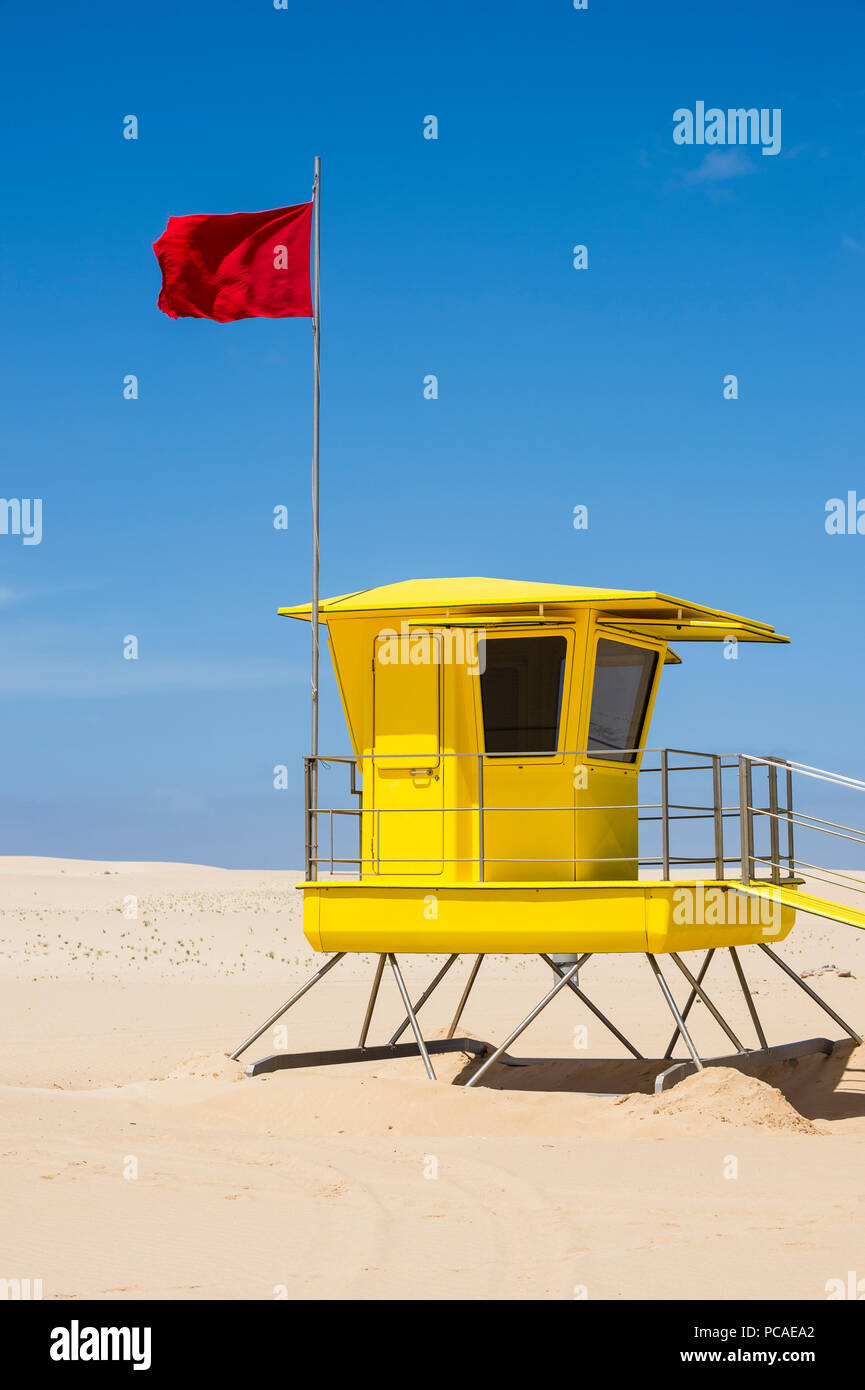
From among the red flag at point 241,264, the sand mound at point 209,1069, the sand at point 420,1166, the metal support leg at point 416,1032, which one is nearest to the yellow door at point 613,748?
the metal support leg at point 416,1032

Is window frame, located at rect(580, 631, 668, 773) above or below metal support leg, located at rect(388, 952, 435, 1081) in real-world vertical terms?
above

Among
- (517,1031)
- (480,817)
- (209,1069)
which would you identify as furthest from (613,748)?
(209,1069)

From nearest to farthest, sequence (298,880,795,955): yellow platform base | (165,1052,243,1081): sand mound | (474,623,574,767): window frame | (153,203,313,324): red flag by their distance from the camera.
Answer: (298,880,795,955): yellow platform base → (474,623,574,767): window frame → (165,1052,243,1081): sand mound → (153,203,313,324): red flag

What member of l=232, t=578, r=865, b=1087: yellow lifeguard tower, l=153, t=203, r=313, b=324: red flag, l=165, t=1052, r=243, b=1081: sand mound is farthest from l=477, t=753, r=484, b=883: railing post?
l=153, t=203, r=313, b=324: red flag

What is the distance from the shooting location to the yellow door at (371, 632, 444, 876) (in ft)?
57.0

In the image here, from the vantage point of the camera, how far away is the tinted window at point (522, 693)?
17.3 metres

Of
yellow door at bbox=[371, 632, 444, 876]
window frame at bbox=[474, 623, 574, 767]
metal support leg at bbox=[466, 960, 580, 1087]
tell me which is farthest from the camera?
yellow door at bbox=[371, 632, 444, 876]

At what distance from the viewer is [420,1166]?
13383mm

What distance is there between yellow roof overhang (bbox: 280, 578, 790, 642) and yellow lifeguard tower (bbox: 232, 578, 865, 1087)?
Result: 0.03m

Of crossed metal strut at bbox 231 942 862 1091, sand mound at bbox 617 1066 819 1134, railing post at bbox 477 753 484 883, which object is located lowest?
sand mound at bbox 617 1066 819 1134

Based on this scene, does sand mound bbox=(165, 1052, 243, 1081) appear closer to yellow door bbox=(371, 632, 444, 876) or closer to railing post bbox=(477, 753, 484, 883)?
yellow door bbox=(371, 632, 444, 876)

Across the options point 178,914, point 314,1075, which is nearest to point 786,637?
point 314,1075

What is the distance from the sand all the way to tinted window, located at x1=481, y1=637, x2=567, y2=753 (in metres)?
3.92

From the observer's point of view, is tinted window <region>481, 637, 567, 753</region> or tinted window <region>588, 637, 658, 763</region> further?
tinted window <region>588, 637, 658, 763</region>
